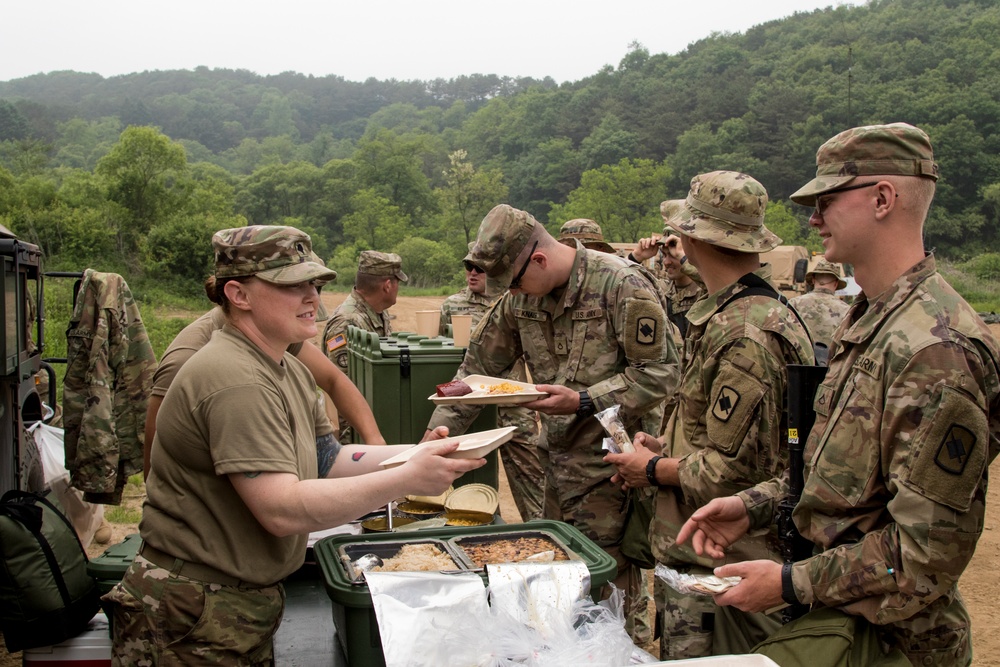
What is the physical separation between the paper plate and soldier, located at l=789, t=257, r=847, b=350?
15.7 feet

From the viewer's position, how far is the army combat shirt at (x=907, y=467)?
1646 millimetres

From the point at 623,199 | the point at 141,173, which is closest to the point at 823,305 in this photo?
the point at 141,173

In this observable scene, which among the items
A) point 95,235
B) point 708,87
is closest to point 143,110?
point 708,87

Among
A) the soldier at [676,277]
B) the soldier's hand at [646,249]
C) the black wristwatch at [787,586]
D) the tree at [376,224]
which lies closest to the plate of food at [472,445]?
the black wristwatch at [787,586]

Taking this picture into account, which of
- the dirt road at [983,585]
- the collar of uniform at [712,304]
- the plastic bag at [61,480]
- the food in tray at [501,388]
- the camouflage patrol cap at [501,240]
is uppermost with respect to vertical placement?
the camouflage patrol cap at [501,240]

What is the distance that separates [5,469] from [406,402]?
197cm

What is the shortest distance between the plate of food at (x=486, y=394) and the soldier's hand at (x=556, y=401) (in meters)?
0.03

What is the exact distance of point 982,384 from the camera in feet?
5.55

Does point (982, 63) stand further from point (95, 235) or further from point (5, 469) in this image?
point (5, 469)

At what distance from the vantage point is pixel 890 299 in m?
1.84

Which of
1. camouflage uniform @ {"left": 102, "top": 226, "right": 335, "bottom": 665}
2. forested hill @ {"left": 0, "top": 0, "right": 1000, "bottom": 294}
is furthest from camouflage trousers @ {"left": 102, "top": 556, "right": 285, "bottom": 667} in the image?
forested hill @ {"left": 0, "top": 0, "right": 1000, "bottom": 294}

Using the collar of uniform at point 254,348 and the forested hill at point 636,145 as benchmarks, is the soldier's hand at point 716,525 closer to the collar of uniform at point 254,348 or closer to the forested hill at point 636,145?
the collar of uniform at point 254,348

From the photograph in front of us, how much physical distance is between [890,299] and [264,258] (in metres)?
1.45

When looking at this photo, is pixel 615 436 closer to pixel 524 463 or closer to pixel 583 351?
pixel 583 351
